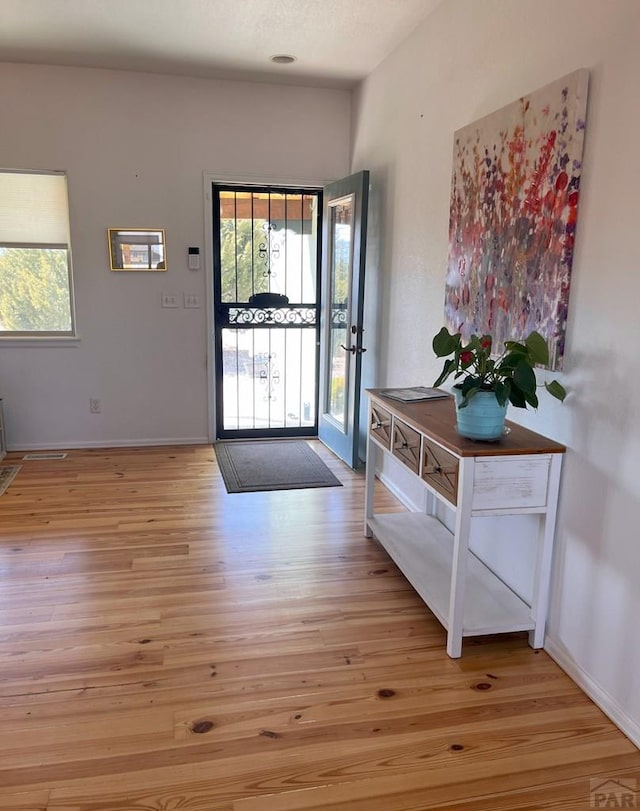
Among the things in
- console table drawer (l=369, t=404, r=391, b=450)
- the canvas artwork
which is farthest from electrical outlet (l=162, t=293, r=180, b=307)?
the canvas artwork

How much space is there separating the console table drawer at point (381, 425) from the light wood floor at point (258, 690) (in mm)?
609

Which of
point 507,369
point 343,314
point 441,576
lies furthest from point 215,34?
point 441,576

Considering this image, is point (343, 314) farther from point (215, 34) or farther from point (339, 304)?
point (215, 34)

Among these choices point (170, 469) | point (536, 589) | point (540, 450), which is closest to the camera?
point (540, 450)

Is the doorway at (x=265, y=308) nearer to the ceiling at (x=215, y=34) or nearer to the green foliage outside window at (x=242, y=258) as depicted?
the green foliage outside window at (x=242, y=258)

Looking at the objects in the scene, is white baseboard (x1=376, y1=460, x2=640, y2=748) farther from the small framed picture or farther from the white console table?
the small framed picture

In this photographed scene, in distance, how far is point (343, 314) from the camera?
179 inches

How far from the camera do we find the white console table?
214 cm

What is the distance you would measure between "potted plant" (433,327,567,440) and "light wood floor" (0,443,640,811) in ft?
2.92

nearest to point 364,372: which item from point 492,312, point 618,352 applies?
point 492,312

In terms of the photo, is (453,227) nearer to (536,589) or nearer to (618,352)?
(618,352)

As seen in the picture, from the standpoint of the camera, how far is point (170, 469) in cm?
436

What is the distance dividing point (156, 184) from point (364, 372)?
2.09 meters

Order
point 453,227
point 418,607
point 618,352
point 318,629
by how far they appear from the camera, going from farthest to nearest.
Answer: point 453,227 → point 418,607 → point 318,629 → point 618,352
